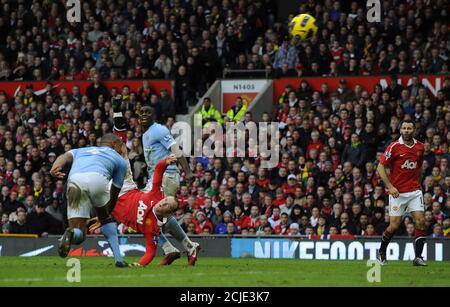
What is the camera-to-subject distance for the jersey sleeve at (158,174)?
45.4 ft

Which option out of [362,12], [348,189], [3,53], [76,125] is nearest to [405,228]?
[348,189]

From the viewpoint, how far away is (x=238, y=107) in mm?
24906

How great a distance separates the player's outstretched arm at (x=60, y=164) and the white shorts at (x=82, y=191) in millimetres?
180

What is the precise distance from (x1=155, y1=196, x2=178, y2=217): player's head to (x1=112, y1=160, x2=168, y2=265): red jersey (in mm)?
112

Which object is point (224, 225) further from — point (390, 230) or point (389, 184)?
point (389, 184)

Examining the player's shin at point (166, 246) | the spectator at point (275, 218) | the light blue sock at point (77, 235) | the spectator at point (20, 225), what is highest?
the light blue sock at point (77, 235)

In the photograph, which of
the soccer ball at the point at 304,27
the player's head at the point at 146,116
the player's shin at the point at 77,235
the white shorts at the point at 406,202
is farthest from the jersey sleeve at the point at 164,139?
the soccer ball at the point at 304,27

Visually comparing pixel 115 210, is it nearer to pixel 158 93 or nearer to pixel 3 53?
pixel 158 93

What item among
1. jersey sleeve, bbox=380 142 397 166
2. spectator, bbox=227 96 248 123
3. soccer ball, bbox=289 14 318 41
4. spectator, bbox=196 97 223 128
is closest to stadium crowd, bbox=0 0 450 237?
spectator, bbox=227 96 248 123

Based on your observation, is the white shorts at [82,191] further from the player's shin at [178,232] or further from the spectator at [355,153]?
the spectator at [355,153]

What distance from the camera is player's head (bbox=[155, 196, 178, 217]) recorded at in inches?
540

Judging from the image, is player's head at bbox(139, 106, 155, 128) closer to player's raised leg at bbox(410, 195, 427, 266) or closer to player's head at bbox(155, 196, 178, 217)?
player's head at bbox(155, 196, 178, 217)

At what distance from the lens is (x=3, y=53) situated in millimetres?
29766
